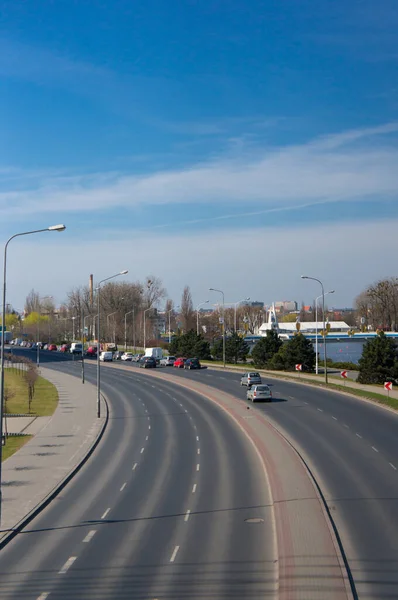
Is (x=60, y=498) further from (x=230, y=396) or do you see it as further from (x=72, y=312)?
(x=72, y=312)

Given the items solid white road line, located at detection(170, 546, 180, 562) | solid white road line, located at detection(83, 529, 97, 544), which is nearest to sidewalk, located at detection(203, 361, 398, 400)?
solid white road line, located at detection(83, 529, 97, 544)

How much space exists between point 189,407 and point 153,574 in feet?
107

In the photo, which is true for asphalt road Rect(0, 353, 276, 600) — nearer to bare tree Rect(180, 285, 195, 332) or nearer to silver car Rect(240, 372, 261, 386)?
silver car Rect(240, 372, 261, 386)

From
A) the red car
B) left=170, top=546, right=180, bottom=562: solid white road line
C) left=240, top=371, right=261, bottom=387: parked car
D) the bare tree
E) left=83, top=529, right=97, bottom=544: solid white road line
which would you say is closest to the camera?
left=170, top=546, right=180, bottom=562: solid white road line

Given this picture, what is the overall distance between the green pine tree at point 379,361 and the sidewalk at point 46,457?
2344 centimetres

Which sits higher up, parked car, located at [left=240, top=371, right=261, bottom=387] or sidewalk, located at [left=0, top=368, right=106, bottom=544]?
parked car, located at [left=240, top=371, right=261, bottom=387]

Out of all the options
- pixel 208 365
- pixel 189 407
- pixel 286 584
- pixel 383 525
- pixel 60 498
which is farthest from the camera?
pixel 208 365

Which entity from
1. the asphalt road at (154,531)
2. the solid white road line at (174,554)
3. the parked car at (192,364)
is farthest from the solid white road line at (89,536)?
the parked car at (192,364)

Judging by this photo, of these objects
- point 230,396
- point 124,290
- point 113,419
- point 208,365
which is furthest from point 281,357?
point 124,290

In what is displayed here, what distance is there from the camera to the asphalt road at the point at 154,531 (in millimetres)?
14602

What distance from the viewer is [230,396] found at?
53500mm

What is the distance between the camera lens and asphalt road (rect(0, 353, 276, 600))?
47.9 ft

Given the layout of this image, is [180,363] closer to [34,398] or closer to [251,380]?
[251,380]

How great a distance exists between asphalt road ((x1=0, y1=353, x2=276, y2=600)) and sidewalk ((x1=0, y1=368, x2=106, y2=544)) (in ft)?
2.30
